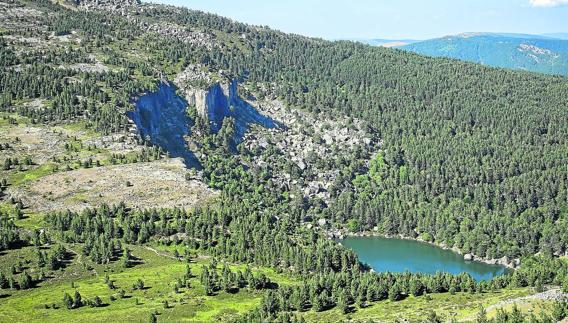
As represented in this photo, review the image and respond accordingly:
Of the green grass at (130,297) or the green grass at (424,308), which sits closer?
the green grass at (424,308)

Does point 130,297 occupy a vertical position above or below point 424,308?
below

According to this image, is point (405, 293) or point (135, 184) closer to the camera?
point (405, 293)

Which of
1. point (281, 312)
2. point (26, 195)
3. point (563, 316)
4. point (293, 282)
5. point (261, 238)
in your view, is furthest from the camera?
point (26, 195)

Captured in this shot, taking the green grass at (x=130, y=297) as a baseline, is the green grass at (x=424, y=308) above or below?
above

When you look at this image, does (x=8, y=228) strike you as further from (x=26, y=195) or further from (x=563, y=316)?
(x=563, y=316)

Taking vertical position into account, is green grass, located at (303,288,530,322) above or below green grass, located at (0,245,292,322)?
above

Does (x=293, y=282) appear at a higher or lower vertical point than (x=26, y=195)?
lower

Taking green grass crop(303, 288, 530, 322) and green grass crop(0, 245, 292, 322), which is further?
green grass crop(0, 245, 292, 322)

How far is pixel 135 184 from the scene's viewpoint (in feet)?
647

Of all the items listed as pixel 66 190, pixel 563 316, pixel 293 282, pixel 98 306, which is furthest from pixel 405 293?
pixel 66 190

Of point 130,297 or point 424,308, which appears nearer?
point 424,308

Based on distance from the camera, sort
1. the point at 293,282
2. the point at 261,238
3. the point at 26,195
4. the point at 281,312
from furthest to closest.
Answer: the point at 26,195, the point at 261,238, the point at 293,282, the point at 281,312

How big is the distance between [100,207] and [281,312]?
77147mm

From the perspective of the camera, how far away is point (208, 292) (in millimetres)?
141500
